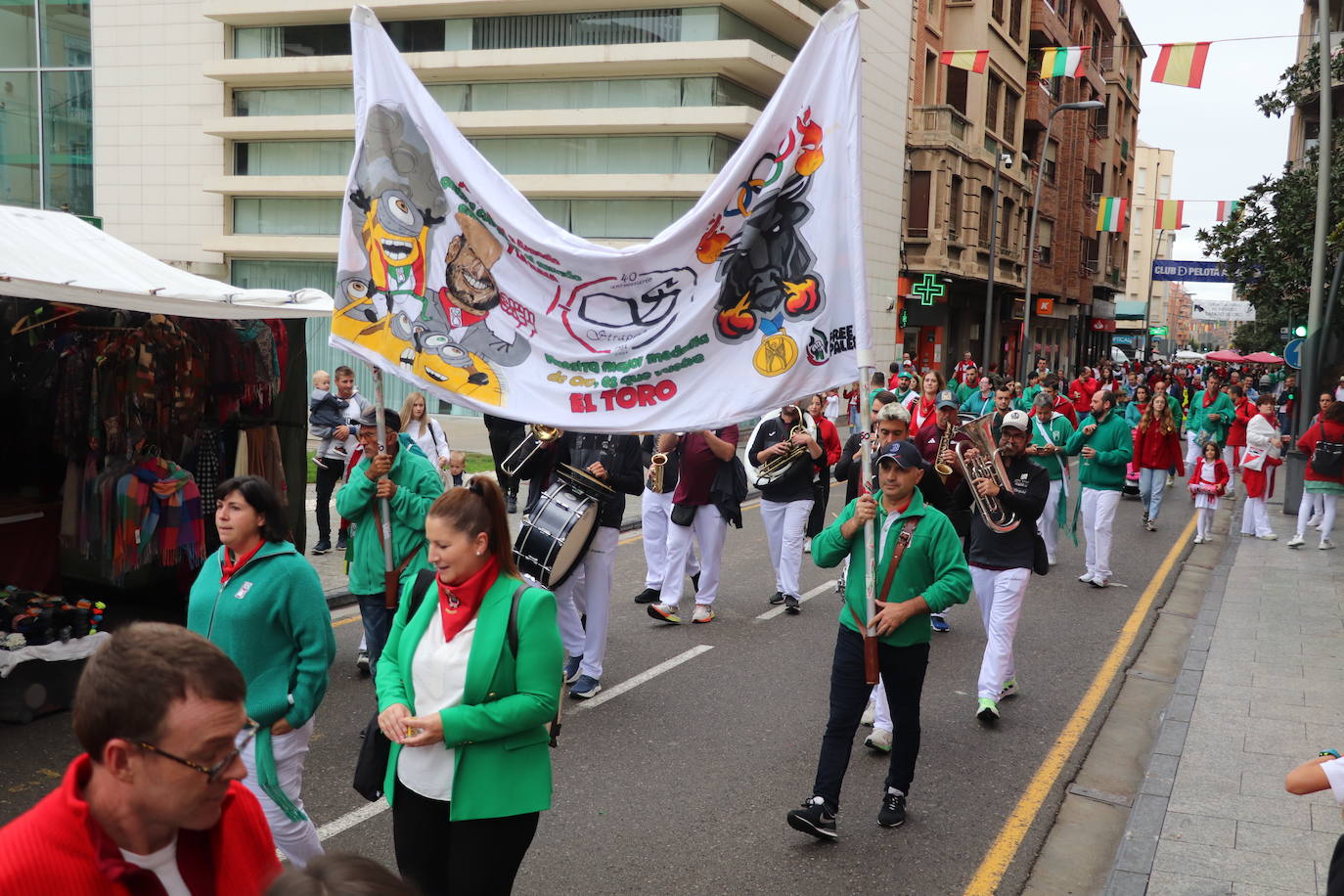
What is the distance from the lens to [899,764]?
575cm

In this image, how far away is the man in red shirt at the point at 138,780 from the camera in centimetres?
195

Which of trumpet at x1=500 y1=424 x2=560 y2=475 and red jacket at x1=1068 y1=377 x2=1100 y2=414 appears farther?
red jacket at x1=1068 y1=377 x2=1100 y2=414

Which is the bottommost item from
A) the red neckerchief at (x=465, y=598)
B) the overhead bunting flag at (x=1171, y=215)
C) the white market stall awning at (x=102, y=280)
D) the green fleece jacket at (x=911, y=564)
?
the green fleece jacket at (x=911, y=564)

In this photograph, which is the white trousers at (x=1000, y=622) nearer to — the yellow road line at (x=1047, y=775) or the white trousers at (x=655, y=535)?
the yellow road line at (x=1047, y=775)

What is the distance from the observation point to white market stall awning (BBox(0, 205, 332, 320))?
22.1 ft

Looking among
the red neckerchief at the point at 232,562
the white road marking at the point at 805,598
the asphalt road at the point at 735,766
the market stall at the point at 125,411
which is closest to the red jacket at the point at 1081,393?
the white road marking at the point at 805,598

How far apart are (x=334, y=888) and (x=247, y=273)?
112 ft

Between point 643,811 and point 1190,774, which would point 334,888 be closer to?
point 643,811

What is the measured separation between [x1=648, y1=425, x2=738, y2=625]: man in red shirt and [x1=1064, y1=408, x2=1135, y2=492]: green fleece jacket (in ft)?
15.2

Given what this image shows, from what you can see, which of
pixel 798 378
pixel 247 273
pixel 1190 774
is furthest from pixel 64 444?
pixel 247 273

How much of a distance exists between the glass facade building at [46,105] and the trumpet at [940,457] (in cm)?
2707

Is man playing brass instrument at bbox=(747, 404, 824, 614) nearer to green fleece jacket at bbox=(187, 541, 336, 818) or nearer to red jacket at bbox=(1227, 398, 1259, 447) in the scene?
green fleece jacket at bbox=(187, 541, 336, 818)

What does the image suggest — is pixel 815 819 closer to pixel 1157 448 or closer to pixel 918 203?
pixel 1157 448

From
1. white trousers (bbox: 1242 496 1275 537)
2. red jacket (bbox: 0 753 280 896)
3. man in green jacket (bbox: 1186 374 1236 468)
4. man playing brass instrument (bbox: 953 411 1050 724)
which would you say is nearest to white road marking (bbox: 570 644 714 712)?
man playing brass instrument (bbox: 953 411 1050 724)
